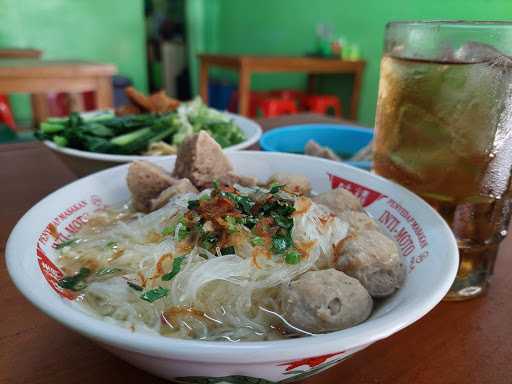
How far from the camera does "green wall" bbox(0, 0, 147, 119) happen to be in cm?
481

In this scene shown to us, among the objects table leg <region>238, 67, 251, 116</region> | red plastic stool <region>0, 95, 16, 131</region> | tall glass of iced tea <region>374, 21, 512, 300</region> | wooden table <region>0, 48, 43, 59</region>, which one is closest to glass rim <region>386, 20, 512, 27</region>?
tall glass of iced tea <region>374, 21, 512, 300</region>

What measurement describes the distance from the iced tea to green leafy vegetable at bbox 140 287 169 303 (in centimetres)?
54

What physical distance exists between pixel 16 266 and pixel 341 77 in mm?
4468

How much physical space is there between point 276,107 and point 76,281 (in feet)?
12.1

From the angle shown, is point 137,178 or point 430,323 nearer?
point 430,323

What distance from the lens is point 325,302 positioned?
551mm

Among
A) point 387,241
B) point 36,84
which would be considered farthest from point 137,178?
point 36,84

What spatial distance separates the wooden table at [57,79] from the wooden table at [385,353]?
2.68 meters

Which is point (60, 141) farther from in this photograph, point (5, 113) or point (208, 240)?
point (5, 113)

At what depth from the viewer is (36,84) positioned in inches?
122

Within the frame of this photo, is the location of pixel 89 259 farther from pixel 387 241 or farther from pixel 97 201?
pixel 387 241

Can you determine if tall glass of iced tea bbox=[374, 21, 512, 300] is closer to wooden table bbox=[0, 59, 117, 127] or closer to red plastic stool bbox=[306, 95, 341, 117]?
wooden table bbox=[0, 59, 117, 127]

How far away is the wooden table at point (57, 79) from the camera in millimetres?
3021

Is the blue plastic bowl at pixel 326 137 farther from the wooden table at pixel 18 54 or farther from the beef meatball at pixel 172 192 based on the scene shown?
the wooden table at pixel 18 54
